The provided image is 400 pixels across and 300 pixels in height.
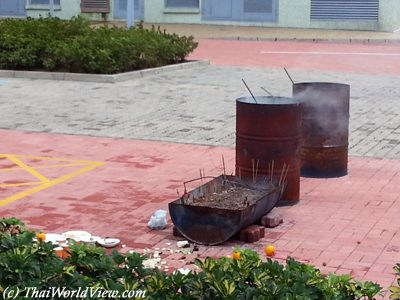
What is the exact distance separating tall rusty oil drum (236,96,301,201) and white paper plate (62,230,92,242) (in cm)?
161

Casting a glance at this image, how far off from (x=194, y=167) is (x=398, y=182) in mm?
2195

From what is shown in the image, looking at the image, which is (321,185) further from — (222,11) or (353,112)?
(222,11)

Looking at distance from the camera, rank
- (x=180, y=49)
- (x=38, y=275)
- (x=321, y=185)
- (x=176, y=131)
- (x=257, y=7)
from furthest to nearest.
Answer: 1. (x=257, y=7)
2. (x=180, y=49)
3. (x=176, y=131)
4. (x=321, y=185)
5. (x=38, y=275)

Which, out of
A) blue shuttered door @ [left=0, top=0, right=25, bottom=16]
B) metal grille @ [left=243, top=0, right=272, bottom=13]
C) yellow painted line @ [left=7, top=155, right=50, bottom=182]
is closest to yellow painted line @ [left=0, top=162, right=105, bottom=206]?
yellow painted line @ [left=7, top=155, right=50, bottom=182]

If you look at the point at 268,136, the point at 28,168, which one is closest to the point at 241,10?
the point at 28,168

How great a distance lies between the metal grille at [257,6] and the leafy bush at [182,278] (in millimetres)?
27751

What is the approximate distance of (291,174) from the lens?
7.81 m

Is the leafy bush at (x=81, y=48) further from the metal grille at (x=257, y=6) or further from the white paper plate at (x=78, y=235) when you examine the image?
the metal grille at (x=257, y=6)

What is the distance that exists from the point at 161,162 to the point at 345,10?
22.1m

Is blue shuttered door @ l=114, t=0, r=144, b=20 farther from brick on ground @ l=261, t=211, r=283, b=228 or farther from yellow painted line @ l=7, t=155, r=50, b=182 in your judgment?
brick on ground @ l=261, t=211, r=283, b=228

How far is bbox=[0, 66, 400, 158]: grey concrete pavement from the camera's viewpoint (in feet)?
38.3

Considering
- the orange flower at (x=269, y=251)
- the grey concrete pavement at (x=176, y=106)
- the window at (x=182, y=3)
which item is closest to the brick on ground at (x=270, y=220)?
the orange flower at (x=269, y=251)

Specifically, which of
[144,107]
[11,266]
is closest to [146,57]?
[144,107]

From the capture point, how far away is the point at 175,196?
8297 mm
